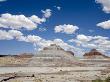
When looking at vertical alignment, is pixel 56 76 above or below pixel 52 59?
below

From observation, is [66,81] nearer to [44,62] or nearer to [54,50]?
[44,62]

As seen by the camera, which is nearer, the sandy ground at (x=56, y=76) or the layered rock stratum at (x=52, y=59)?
the sandy ground at (x=56, y=76)

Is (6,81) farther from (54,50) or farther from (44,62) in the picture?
(54,50)

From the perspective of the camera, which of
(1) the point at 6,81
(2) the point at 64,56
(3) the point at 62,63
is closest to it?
(1) the point at 6,81

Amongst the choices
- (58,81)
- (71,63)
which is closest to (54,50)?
(71,63)

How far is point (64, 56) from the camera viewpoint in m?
162

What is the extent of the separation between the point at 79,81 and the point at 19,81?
29.5ft

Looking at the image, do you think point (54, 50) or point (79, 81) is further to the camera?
point (54, 50)

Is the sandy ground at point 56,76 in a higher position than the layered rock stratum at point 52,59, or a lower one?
lower

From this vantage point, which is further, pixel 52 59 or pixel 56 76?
pixel 52 59

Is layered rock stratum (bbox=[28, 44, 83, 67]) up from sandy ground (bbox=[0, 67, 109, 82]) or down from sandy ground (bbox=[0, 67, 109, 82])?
up

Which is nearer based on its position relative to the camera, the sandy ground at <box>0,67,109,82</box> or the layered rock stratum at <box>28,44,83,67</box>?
the sandy ground at <box>0,67,109,82</box>

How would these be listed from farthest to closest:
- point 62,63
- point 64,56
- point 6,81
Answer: point 64,56 → point 62,63 → point 6,81

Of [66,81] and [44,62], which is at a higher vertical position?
[44,62]
